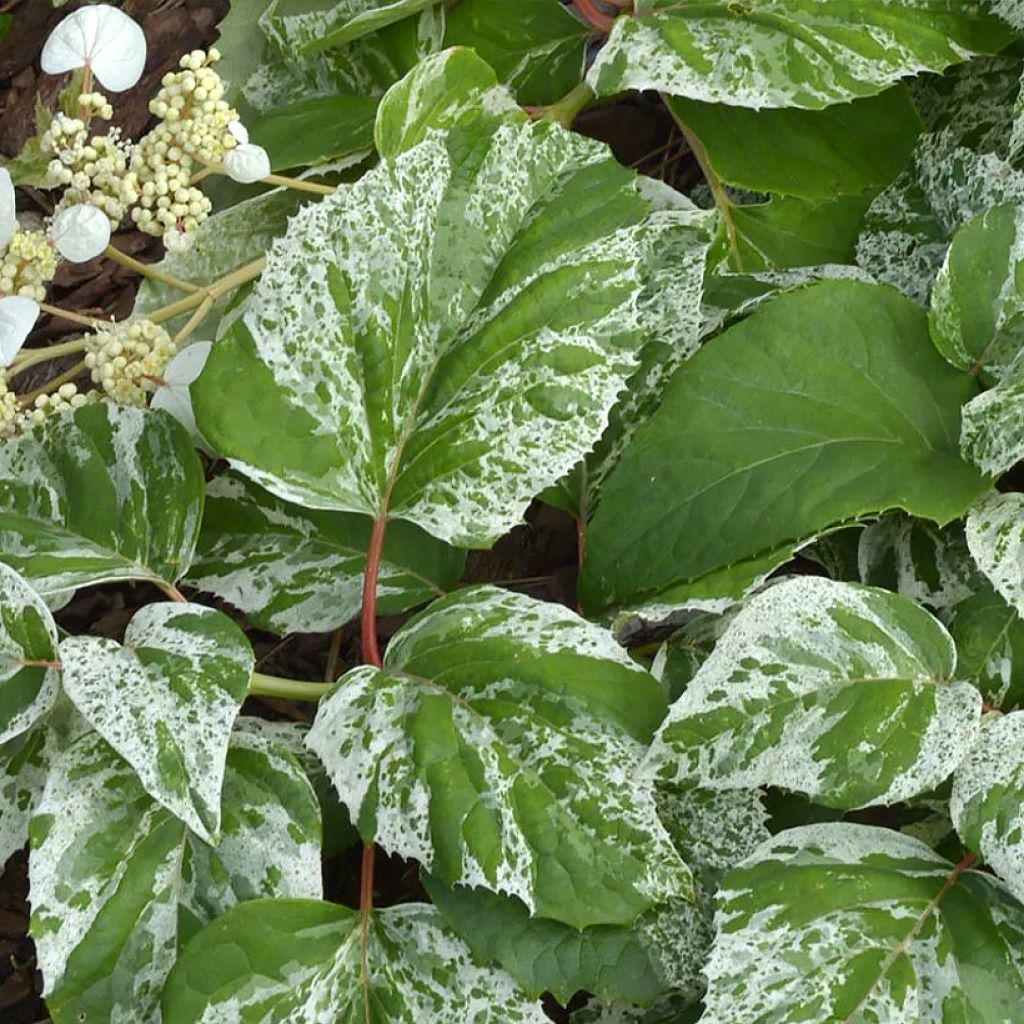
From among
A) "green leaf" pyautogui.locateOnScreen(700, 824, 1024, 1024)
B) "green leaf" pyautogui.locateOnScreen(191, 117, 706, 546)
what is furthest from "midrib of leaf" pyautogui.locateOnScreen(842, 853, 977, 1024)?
"green leaf" pyautogui.locateOnScreen(191, 117, 706, 546)

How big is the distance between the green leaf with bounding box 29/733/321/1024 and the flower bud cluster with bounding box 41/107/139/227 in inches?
13.0

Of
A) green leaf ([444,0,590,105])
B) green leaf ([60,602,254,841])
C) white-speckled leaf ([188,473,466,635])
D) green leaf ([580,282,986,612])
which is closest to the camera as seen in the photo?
green leaf ([60,602,254,841])

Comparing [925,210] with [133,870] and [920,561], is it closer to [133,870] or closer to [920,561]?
[920,561]

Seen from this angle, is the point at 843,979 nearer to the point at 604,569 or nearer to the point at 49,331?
the point at 604,569

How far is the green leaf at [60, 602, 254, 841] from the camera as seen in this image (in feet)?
2.14

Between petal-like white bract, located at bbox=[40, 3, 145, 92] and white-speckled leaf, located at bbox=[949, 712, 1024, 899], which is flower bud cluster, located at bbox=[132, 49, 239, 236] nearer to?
petal-like white bract, located at bbox=[40, 3, 145, 92]

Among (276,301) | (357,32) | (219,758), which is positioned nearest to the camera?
(219,758)

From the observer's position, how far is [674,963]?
72 centimetres

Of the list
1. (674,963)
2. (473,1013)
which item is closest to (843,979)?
(674,963)

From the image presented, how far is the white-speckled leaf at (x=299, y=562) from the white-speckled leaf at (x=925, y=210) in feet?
1.18

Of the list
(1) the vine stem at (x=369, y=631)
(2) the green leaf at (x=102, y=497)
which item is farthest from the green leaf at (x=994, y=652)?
(2) the green leaf at (x=102, y=497)

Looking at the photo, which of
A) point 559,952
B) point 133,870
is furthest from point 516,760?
point 133,870

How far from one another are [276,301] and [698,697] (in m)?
0.33

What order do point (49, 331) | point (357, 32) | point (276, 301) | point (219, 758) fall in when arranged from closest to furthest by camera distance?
point (219, 758) < point (276, 301) < point (357, 32) < point (49, 331)
